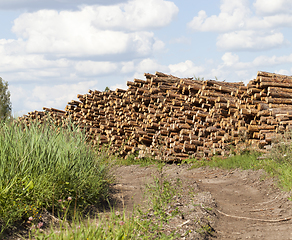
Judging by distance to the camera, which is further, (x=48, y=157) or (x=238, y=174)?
(x=238, y=174)

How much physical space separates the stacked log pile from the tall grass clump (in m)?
4.37

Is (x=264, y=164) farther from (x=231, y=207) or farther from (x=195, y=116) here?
(x=195, y=116)

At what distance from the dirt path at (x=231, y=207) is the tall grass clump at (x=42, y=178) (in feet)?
2.91

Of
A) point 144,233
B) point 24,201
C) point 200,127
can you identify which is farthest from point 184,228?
point 200,127

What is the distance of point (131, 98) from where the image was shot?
15664 millimetres

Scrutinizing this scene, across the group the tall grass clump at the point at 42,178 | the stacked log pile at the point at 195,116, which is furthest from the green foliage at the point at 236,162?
the tall grass clump at the point at 42,178

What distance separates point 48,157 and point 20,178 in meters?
0.72

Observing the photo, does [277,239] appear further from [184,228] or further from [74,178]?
[74,178]

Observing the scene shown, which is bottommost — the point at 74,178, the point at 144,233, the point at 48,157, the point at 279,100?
the point at 144,233

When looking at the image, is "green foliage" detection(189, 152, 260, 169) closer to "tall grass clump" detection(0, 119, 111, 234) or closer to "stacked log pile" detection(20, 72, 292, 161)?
"stacked log pile" detection(20, 72, 292, 161)

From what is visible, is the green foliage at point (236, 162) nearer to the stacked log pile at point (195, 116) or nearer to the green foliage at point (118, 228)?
the stacked log pile at point (195, 116)

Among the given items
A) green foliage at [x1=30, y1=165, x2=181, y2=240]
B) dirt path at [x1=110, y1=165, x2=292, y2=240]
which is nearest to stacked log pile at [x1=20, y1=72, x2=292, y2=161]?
dirt path at [x1=110, y1=165, x2=292, y2=240]

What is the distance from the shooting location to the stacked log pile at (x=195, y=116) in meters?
12.4

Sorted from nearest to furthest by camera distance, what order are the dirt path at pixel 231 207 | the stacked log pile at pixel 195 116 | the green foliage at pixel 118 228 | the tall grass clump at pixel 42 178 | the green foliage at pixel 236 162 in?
1. the green foliage at pixel 118 228
2. the tall grass clump at pixel 42 178
3. the dirt path at pixel 231 207
4. the green foliage at pixel 236 162
5. the stacked log pile at pixel 195 116
